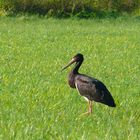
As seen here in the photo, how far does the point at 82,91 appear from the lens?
347 inches

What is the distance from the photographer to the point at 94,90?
8.61 m

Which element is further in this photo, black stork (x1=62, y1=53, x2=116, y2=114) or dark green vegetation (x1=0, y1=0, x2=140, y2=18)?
dark green vegetation (x1=0, y1=0, x2=140, y2=18)

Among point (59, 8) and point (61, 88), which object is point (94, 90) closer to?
point (61, 88)

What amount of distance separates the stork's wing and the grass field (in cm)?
24

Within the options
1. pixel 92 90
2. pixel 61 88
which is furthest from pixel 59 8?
pixel 92 90

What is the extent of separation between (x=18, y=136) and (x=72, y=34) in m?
17.6

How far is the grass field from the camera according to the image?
7.53 metres

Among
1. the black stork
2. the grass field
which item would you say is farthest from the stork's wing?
the grass field

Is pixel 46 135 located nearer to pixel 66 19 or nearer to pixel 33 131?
pixel 33 131

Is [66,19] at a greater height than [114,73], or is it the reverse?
[114,73]

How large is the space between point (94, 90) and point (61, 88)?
221 cm

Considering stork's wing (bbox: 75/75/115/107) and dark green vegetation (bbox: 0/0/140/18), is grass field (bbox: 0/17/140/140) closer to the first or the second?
stork's wing (bbox: 75/75/115/107)

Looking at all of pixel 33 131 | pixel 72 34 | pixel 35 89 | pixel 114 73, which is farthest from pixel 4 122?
pixel 72 34

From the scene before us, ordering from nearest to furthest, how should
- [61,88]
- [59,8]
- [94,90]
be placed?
[94,90] → [61,88] → [59,8]
